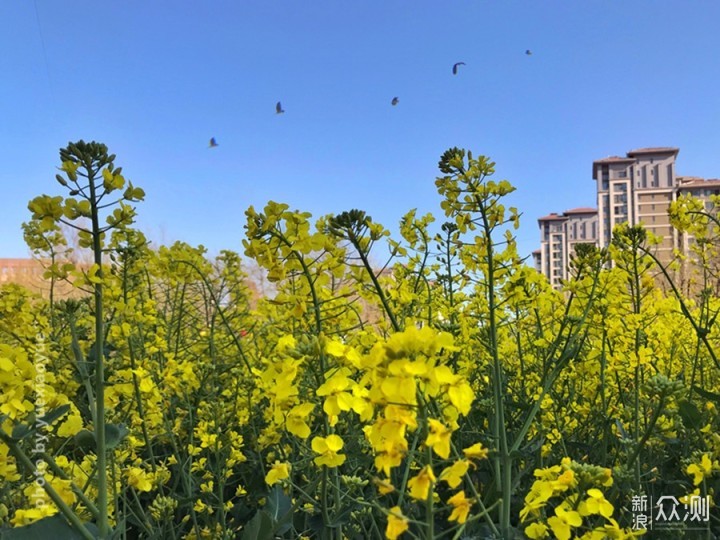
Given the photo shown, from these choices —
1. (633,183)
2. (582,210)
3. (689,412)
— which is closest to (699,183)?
(633,183)

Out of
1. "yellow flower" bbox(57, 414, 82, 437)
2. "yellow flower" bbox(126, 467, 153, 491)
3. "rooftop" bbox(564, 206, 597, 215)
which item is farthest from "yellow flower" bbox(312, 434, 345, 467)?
"rooftop" bbox(564, 206, 597, 215)

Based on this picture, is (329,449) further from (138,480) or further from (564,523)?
(138,480)

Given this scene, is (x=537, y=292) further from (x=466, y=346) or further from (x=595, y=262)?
(x=466, y=346)

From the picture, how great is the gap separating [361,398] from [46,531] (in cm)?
92

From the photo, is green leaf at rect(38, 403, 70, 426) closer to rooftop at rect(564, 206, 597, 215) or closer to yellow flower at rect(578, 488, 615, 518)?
yellow flower at rect(578, 488, 615, 518)

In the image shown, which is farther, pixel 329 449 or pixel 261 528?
pixel 261 528

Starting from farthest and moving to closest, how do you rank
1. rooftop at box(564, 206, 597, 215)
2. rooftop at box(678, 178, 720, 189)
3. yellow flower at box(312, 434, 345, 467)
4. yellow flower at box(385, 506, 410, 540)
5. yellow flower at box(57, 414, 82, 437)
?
1. rooftop at box(564, 206, 597, 215)
2. rooftop at box(678, 178, 720, 189)
3. yellow flower at box(57, 414, 82, 437)
4. yellow flower at box(312, 434, 345, 467)
5. yellow flower at box(385, 506, 410, 540)

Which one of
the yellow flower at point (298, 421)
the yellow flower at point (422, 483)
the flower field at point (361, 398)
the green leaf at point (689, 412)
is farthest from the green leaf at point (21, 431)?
the green leaf at point (689, 412)

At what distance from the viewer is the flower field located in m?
1.19

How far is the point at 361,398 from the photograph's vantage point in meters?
1.11

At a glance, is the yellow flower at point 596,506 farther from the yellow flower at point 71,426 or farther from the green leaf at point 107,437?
the yellow flower at point 71,426

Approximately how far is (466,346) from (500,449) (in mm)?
1261

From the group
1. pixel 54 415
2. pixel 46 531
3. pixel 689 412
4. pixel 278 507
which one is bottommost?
pixel 278 507

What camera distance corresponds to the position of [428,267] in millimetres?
3383
